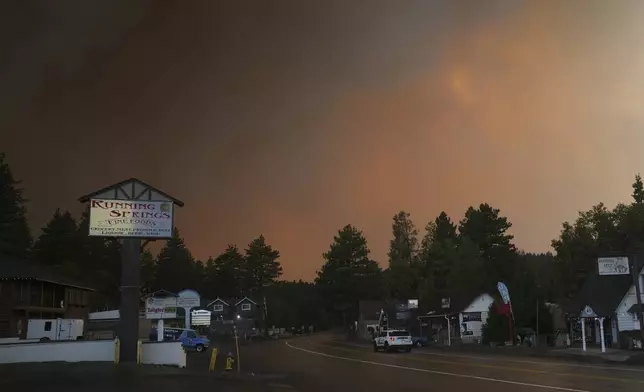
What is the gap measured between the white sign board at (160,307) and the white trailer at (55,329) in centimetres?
2021

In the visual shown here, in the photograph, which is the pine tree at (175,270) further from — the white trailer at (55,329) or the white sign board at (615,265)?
the white sign board at (615,265)

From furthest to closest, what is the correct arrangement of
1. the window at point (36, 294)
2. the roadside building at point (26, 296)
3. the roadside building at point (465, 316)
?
the roadside building at point (465, 316), the window at point (36, 294), the roadside building at point (26, 296)

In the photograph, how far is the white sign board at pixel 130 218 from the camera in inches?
1105

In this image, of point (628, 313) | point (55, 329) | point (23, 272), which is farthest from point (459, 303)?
point (23, 272)

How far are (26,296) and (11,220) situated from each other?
35507mm

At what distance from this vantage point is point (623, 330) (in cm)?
4431

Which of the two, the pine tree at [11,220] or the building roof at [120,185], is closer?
the building roof at [120,185]

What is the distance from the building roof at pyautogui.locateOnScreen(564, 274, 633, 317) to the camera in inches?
1810

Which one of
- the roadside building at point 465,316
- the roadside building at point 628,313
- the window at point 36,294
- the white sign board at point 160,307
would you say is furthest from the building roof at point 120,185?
the roadside building at point 465,316

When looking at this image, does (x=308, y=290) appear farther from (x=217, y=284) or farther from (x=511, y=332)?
(x=511, y=332)

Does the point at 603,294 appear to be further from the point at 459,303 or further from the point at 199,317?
the point at 199,317

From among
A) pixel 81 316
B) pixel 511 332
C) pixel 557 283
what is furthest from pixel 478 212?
pixel 81 316

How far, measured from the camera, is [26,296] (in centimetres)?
5031

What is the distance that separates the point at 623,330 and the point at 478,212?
232ft
